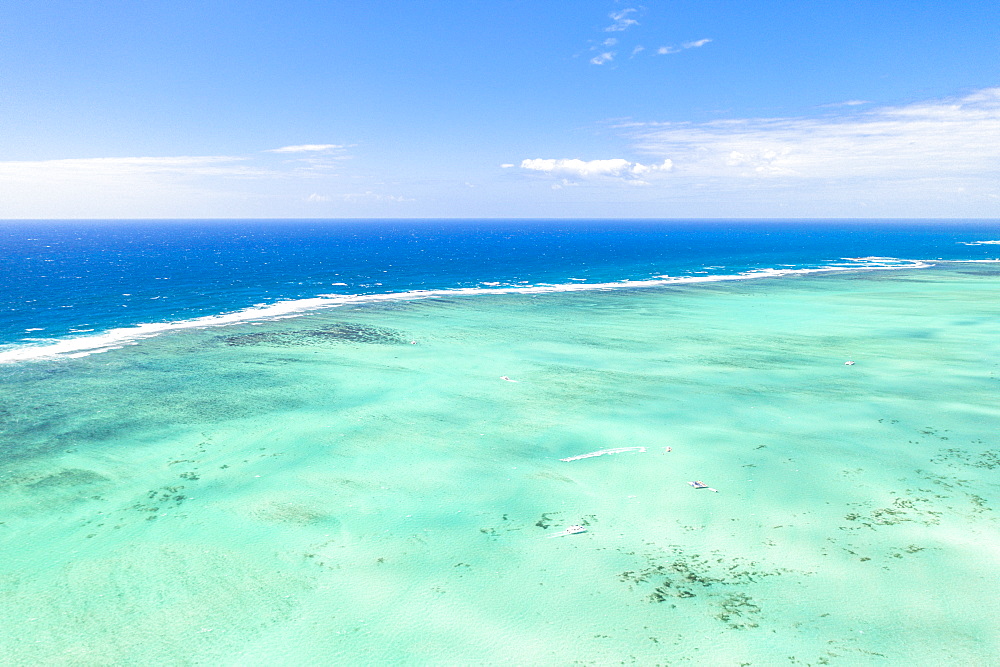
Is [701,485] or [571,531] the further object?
[701,485]

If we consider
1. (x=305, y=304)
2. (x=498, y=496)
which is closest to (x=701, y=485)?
(x=498, y=496)

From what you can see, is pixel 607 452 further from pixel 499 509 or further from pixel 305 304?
pixel 305 304

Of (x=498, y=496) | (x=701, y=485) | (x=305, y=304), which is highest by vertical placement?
(x=305, y=304)

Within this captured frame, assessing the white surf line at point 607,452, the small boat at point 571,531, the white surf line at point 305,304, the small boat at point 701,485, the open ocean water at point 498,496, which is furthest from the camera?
the white surf line at point 305,304

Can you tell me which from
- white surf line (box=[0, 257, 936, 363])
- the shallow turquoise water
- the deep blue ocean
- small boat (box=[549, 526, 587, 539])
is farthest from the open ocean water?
the deep blue ocean

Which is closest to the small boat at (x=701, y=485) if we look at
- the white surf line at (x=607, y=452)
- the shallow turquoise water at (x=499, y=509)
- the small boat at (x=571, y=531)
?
the shallow turquoise water at (x=499, y=509)

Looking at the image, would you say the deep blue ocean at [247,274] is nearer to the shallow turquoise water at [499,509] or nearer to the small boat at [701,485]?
the shallow turquoise water at [499,509]
